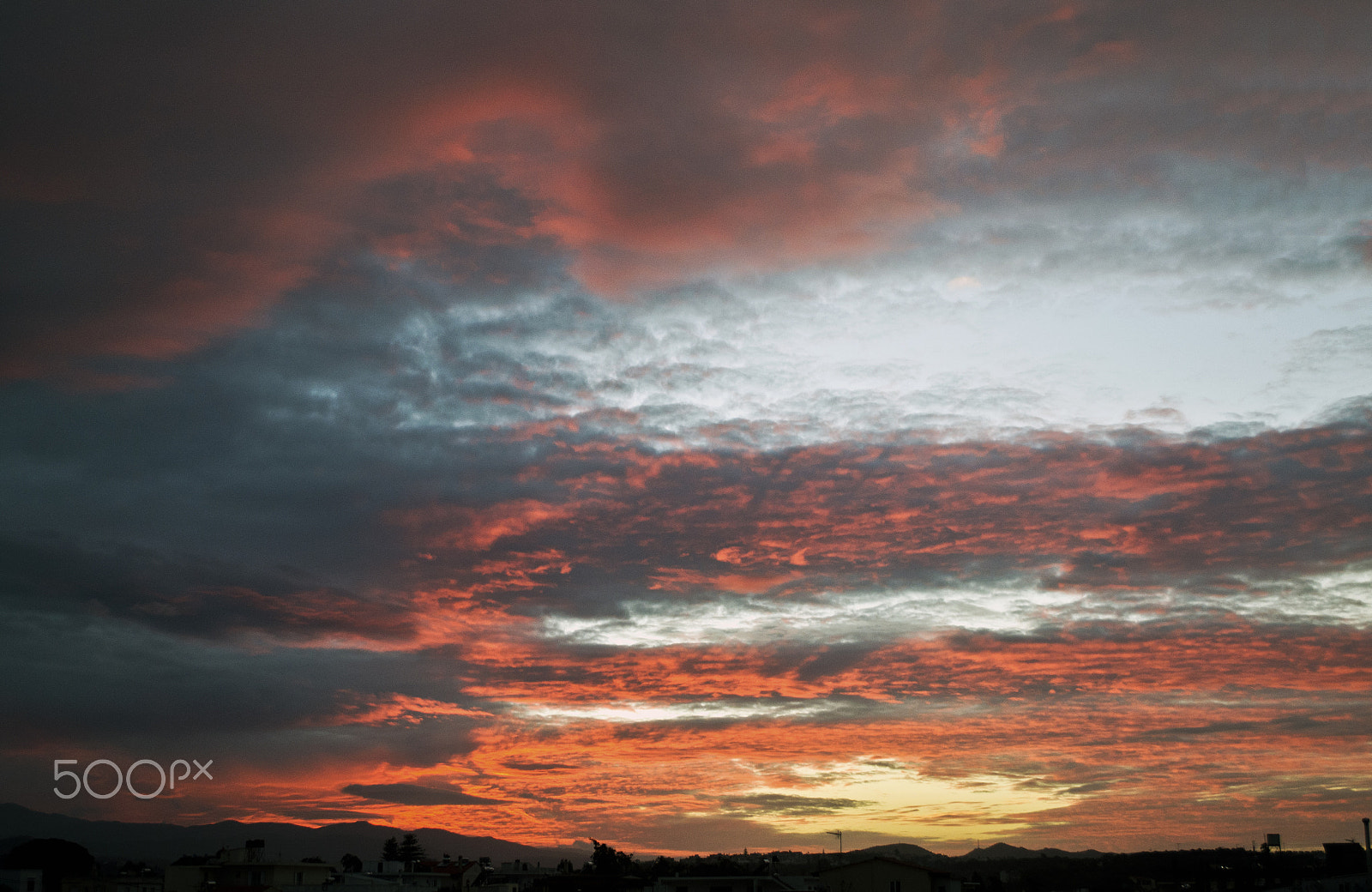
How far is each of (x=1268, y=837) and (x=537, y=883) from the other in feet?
226

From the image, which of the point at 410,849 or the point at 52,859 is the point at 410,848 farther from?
the point at 52,859

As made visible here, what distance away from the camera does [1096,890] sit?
140 metres

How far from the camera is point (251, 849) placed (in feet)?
301

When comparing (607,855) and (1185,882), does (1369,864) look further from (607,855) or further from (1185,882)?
(607,855)

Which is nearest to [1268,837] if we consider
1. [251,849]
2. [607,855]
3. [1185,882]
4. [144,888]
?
[1185,882]

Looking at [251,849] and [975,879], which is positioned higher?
[251,849]

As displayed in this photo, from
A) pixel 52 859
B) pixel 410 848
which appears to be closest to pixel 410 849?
pixel 410 848

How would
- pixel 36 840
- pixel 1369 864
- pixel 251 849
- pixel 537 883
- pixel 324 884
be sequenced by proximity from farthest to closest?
pixel 36 840, pixel 537 883, pixel 251 849, pixel 324 884, pixel 1369 864

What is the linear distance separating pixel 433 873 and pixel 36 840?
45.0m

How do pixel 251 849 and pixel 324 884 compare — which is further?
pixel 251 849

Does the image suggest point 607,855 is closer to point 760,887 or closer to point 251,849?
point 251,849

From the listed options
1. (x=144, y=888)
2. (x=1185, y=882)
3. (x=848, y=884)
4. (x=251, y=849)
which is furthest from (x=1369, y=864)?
→ (x=144, y=888)

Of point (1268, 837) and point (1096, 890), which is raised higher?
point (1268, 837)

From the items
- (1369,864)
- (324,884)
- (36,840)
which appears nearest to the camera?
(1369,864)
